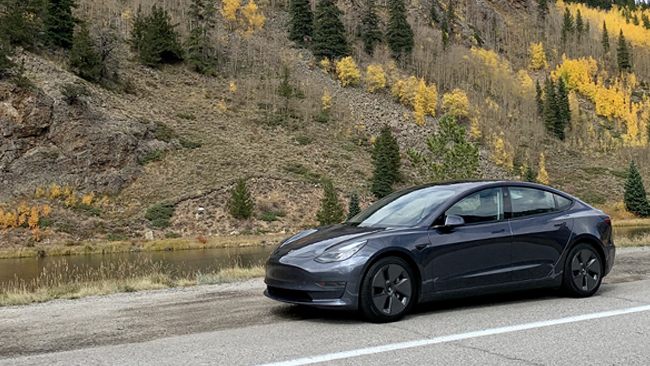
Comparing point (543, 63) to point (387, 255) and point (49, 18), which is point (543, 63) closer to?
point (49, 18)

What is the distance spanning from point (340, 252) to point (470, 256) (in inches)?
69.2

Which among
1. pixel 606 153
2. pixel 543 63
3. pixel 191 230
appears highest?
pixel 543 63

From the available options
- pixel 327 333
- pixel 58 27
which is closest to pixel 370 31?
pixel 58 27

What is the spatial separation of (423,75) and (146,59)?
173 feet

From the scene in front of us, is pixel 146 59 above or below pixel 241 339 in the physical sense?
above

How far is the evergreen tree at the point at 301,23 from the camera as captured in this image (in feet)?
320

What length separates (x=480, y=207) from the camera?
23.6 feet

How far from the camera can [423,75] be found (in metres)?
101

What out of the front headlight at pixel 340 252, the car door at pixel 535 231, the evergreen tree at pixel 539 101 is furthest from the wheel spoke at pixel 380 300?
the evergreen tree at pixel 539 101

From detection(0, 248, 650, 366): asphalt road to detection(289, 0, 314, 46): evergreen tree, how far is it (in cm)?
9286

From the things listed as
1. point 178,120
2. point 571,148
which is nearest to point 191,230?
point 178,120

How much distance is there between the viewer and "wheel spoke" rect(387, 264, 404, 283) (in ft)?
20.5

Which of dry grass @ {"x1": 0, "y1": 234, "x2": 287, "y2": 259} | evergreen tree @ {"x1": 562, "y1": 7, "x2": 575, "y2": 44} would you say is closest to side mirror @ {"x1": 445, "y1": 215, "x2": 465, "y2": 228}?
dry grass @ {"x1": 0, "y1": 234, "x2": 287, "y2": 259}

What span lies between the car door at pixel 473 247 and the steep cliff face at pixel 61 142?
1797 inches
